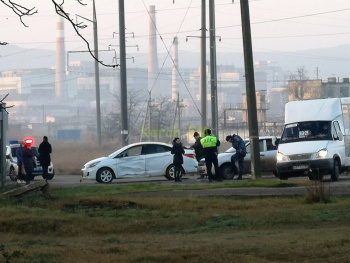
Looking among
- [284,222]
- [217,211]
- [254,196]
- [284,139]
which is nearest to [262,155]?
[284,139]

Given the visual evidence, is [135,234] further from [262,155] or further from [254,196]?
[262,155]

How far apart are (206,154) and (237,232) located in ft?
55.5

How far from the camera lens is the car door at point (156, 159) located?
37875mm

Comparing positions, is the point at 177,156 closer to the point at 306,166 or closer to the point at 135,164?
the point at 135,164

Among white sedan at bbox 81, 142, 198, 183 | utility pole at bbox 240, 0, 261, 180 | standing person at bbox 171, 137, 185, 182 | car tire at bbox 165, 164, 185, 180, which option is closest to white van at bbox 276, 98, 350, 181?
utility pole at bbox 240, 0, 261, 180

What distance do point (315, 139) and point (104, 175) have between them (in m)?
8.66

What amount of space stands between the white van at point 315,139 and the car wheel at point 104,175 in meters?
7.20

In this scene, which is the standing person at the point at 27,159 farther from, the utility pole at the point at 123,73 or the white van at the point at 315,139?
the utility pole at the point at 123,73

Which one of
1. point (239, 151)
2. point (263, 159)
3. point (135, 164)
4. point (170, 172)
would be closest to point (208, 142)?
point (239, 151)

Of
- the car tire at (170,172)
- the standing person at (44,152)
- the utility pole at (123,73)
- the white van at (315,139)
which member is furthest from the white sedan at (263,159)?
the utility pole at (123,73)

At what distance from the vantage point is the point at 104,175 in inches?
1489

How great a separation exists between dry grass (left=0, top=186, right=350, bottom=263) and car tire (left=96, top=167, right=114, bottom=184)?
13.1 m

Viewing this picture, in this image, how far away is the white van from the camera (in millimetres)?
31984

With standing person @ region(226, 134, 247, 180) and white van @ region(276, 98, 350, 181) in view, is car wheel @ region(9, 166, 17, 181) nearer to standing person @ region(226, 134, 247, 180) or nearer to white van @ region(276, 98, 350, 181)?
standing person @ region(226, 134, 247, 180)
